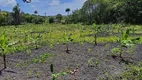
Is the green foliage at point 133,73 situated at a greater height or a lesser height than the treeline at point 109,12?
lesser

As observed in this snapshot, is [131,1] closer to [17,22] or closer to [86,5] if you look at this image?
[86,5]

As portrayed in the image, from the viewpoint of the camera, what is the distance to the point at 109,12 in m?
77.4

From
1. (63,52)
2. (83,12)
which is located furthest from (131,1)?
(63,52)

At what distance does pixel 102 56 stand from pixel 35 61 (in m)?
4.04

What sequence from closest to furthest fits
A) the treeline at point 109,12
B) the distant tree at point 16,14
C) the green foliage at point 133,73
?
the green foliage at point 133,73, the treeline at point 109,12, the distant tree at point 16,14

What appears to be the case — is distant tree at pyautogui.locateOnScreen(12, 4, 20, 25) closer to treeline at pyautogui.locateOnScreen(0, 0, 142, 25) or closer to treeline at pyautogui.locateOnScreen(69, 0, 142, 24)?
treeline at pyautogui.locateOnScreen(0, 0, 142, 25)

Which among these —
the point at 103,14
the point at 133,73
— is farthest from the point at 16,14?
the point at 133,73

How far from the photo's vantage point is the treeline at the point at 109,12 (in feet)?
227

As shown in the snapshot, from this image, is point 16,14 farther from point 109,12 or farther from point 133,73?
point 133,73

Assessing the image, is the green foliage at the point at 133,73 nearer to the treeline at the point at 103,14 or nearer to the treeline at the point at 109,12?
the treeline at the point at 103,14

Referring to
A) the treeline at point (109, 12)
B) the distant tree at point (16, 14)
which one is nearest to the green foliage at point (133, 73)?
the treeline at point (109, 12)

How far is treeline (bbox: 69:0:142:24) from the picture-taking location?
227 feet

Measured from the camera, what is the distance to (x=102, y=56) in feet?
56.6

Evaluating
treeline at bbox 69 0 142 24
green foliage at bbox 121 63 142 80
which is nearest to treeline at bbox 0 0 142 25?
treeline at bbox 69 0 142 24
